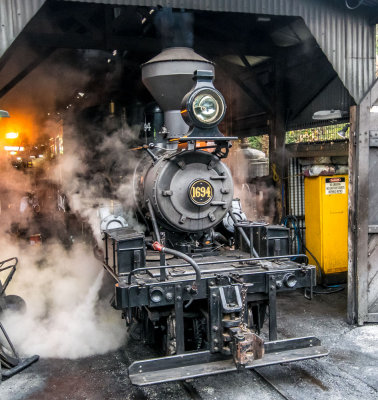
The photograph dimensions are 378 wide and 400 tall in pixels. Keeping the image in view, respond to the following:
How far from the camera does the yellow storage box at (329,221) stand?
6.89 metres

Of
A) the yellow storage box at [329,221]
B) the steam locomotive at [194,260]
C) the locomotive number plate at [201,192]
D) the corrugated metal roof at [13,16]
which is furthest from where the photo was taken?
the yellow storage box at [329,221]

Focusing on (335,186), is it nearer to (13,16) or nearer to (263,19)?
(263,19)

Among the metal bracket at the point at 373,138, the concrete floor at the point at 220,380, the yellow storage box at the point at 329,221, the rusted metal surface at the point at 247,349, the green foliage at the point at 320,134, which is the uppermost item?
the green foliage at the point at 320,134

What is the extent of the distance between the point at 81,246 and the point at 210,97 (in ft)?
10.1

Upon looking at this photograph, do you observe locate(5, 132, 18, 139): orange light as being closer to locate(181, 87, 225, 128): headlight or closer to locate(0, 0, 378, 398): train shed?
locate(0, 0, 378, 398): train shed

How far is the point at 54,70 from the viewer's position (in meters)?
8.47

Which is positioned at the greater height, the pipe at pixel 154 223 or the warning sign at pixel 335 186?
the warning sign at pixel 335 186

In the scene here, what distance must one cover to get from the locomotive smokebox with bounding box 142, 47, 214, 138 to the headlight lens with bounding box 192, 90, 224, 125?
874 millimetres

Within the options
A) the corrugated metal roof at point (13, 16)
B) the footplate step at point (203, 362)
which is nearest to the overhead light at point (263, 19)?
the corrugated metal roof at point (13, 16)

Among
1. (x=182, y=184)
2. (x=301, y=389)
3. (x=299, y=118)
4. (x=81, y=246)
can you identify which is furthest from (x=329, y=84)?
(x=301, y=389)

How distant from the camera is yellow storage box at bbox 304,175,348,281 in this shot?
6.89m

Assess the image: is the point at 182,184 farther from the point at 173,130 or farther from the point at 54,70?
the point at 54,70

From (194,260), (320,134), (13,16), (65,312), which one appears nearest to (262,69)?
(320,134)

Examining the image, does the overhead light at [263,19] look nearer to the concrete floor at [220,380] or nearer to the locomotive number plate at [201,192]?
the locomotive number plate at [201,192]
